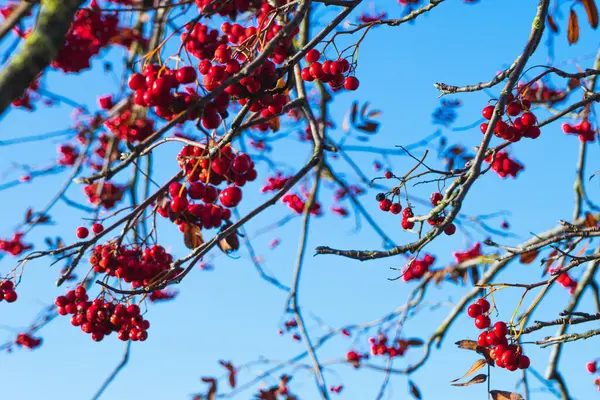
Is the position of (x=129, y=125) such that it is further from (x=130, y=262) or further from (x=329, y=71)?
(x=329, y=71)

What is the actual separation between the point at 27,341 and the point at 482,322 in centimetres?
419

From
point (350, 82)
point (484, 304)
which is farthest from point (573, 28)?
point (484, 304)

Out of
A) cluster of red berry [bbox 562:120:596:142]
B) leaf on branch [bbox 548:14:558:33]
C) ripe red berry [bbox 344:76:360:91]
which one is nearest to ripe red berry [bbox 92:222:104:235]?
ripe red berry [bbox 344:76:360:91]

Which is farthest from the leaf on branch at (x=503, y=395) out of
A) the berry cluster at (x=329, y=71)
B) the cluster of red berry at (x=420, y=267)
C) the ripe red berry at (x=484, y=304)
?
the cluster of red berry at (x=420, y=267)

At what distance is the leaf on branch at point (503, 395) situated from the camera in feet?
6.70

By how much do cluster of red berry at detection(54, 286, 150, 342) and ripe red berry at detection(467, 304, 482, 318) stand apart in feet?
4.27

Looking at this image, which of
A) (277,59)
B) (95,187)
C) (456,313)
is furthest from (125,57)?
(456,313)

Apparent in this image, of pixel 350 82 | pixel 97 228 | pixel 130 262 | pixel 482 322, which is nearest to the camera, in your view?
pixel 482 322

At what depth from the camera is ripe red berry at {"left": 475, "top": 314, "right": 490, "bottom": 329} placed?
7.20ft

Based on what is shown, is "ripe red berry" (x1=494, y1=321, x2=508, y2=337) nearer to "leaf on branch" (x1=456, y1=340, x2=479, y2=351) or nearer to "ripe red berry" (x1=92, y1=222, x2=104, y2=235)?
"leaf on branch" (x1=456, y1=340, x2=479, y2=351)

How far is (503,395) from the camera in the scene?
207 centimetres

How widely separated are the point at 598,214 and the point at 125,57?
11.3 ft

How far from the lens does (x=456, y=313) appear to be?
4.26 metres

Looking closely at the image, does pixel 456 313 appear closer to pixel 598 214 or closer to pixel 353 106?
pixel 598 214
